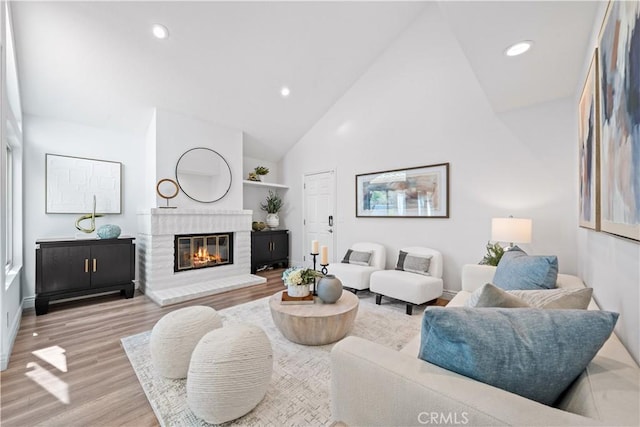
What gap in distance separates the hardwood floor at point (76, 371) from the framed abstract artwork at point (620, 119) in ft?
7.85

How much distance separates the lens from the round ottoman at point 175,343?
5.77 feet

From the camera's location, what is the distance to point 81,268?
330 centimetres

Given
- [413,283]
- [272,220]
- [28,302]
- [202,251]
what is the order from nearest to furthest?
[413,283] < [28,302] < [202,251] < [272,220]

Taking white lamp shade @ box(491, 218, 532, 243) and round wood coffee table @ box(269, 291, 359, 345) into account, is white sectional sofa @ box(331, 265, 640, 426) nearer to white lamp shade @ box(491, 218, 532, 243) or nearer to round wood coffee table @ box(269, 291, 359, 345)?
round wood coffee table @ box(269, 291, 359, 345)

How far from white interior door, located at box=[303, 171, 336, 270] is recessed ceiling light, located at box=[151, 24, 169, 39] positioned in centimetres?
307

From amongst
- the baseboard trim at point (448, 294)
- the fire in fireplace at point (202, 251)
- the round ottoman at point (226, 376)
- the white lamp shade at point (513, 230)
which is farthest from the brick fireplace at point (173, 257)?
the white lamp shade at point (513, 230)

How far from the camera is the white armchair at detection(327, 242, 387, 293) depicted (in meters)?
3.63

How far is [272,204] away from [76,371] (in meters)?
4.11

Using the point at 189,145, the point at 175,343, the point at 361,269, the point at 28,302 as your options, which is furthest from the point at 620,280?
the point at 28,302

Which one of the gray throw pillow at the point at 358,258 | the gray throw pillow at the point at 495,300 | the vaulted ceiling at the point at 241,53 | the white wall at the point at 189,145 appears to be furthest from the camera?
the gray throw pillow at the point at 358,258

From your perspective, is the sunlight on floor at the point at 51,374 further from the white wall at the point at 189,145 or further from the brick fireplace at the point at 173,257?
the white wall at the point at 189,145

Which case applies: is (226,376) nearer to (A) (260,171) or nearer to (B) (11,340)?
(B) (11,340)

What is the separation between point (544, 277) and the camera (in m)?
1.68

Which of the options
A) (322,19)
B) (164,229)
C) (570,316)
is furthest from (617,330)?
(164,229)
